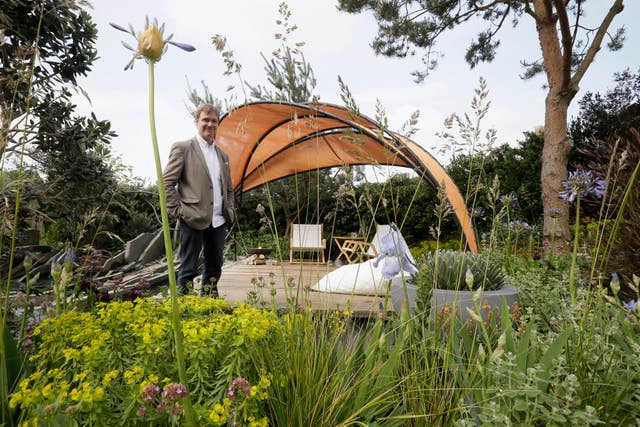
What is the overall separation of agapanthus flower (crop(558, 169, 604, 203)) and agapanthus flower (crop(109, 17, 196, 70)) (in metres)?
1.39

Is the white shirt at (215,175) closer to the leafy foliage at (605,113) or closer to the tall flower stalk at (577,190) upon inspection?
the tall flower stalk at (577,190)

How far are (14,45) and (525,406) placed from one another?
356cm

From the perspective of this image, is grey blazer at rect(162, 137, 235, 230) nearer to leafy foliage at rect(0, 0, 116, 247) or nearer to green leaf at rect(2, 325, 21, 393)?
leafy foliage at rect(0, 0, 116, 247)

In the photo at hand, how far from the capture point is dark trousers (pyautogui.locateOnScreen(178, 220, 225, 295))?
131 inches

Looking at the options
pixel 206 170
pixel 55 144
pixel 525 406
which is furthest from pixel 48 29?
pixel 525 406

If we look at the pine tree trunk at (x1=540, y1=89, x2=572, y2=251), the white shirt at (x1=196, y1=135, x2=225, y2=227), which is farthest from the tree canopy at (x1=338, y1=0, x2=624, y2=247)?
the white shirt at (x1=196, y1=135, x2=225, y2=227)

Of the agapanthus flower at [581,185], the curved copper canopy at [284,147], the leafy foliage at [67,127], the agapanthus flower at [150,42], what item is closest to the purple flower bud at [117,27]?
the agapanthus flower at [150,42]

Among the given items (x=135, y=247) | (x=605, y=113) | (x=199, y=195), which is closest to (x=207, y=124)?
(x=199, y=195)

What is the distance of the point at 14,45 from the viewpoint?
2.74 meters

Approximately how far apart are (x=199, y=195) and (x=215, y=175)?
0.27 meters

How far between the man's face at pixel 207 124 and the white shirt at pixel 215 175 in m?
0.07

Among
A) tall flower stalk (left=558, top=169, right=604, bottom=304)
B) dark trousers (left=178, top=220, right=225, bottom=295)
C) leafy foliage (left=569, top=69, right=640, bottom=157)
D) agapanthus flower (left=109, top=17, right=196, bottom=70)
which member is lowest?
dark trousers (left=178, top=220, right=225, bottom=295)

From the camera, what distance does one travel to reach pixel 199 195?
3.30m

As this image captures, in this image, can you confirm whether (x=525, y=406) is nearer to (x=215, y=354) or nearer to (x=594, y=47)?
(x=215, y=354)
